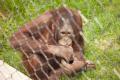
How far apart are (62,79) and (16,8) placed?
0.96m

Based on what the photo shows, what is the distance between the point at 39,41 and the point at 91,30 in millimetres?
679

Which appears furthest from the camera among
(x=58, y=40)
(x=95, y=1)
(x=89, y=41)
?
(x=95, y=1)

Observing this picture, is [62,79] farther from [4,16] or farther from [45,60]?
[4,16]

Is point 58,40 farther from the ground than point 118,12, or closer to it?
closer to it

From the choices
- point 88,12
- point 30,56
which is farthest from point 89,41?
point 30,56

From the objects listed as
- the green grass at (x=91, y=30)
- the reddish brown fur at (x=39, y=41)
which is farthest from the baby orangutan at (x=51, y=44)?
the green grass at (x=91, y=30)

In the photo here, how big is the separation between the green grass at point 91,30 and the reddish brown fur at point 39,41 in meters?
0.21

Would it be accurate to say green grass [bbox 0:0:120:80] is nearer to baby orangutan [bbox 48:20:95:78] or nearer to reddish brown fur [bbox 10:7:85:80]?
baby orangutan [bbox 48:20:95:78]

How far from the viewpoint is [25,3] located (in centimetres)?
397

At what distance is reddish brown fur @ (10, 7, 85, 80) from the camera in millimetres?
3135

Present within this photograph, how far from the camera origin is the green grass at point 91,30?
3.34m

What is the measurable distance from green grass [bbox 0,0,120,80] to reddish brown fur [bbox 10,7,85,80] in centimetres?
21

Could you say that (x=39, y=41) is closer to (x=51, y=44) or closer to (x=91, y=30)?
(x=51, y=44)

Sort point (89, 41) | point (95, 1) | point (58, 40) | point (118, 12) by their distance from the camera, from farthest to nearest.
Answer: point (95, 1) < point (89, 41) < point (58, 40) < point (118, 12)
